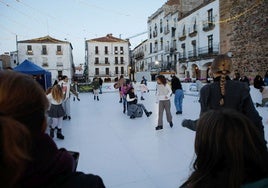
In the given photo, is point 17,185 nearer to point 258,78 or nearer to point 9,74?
point 9,74

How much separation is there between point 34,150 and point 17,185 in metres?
0.13

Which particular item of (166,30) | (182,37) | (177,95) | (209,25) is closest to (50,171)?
(177,95)

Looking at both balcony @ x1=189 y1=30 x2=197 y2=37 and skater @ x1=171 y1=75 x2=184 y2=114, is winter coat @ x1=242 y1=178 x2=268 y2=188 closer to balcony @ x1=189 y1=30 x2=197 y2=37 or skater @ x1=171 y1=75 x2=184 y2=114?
skater @ x1=171 y1=75 x2=184 y2=114

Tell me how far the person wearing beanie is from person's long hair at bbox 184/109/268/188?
1270 mm

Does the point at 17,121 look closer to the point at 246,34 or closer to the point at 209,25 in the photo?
the point at 246,34

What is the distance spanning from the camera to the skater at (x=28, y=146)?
86cm

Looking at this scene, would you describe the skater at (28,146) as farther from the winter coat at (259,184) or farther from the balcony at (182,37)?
the balcony at (182,37)

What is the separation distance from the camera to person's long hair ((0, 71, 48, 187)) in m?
0.85

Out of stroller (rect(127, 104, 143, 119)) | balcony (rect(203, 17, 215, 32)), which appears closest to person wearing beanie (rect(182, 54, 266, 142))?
stroller (rect(127, 104, 143, 119))

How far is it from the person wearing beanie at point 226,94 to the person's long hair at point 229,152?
127 cm

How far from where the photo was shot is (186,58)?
30.0 metres

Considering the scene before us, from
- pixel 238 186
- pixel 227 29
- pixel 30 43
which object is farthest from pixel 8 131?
pixel 30 43

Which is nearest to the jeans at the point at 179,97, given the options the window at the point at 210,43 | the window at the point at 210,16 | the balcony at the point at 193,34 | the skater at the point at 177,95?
the skater at the point at 177,95

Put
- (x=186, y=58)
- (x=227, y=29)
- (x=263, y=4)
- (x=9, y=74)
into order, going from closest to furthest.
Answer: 1. (x=9, y=74)
2. (x=263, y=4)
3. (x=227, y=29)
4. (x=186, y=58)
